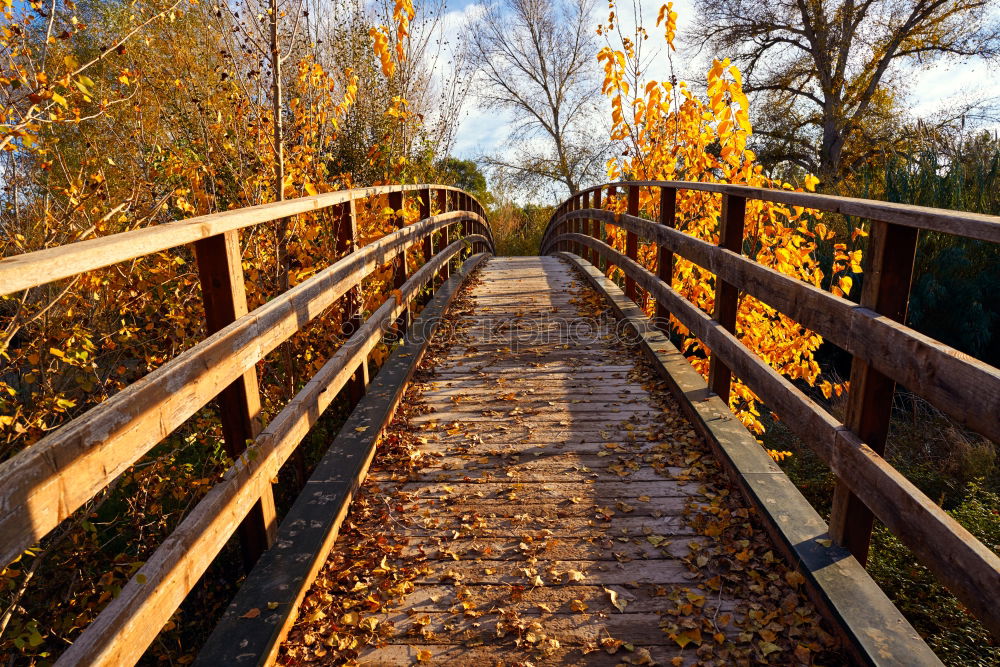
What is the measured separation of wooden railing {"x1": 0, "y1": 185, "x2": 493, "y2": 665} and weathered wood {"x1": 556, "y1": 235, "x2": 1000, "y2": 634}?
2286mm

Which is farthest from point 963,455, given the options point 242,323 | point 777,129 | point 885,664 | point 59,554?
point 777,129

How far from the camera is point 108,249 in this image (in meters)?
1.89

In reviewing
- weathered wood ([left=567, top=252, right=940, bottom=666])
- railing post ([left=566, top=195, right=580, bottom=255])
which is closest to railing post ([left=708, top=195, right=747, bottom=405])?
weathered wood ([left=567, top=252, right=940, bottom=666])

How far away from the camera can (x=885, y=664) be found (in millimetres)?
2219

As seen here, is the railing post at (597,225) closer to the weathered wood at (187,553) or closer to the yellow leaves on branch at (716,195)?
the yellow leaves on branch at (716,195)

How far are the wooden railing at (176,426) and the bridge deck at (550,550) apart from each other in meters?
0.60

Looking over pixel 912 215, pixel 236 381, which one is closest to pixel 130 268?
pixel 236 381

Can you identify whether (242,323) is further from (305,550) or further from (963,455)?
(963,455)

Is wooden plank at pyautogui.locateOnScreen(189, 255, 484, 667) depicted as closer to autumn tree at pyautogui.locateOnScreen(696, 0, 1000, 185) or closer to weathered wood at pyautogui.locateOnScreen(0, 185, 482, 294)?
weathered wood at pyautogui.locateOnScreen(0, 185, 482, 294)

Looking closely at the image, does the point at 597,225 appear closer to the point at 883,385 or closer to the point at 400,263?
the point at 400,263

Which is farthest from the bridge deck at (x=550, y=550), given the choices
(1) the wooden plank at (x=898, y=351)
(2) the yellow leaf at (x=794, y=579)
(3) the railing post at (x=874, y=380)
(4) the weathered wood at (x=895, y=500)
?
(1) the wooden plank at (x=898, y=351)

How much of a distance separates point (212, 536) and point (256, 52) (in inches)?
207

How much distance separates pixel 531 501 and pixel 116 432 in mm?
2268

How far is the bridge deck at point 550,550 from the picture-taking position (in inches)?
103
